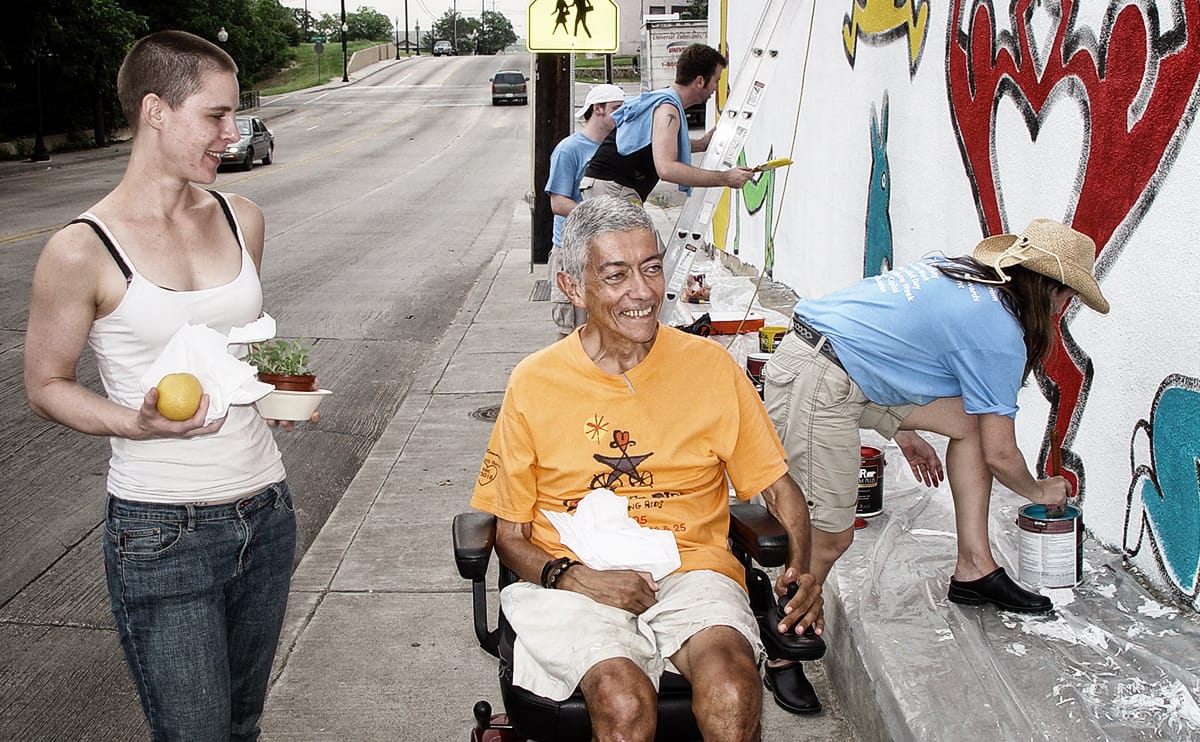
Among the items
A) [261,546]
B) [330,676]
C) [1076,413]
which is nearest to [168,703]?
[261,546]

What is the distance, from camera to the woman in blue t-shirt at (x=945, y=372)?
129 inches

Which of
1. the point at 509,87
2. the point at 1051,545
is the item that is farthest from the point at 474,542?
the point at 509,87

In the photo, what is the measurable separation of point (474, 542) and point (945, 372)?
5.18 ft

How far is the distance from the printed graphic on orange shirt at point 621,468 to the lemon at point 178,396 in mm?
1064

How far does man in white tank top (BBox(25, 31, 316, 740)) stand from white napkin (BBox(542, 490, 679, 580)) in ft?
2.68

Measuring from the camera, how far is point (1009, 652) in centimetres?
335

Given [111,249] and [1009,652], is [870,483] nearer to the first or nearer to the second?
[1009,652]

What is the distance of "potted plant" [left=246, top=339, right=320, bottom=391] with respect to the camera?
8.70ft

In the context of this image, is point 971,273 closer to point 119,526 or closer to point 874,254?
point 119,526

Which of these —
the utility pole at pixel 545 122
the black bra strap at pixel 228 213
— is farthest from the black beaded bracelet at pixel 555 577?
the utility pole at pixel 545 122

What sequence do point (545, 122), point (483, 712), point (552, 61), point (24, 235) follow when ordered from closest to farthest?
point (483, 712)
point (552, 61)
point (545, 122)
point (24, 235)

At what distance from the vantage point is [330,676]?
390 cm

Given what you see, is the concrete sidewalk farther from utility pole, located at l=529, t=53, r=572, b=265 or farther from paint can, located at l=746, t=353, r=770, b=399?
utility pole, located at l=529, t=53, r=572, b=265

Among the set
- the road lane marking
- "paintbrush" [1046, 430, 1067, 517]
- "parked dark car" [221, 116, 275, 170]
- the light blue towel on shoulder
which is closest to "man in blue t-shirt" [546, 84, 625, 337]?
the light blue towel on shoulder
